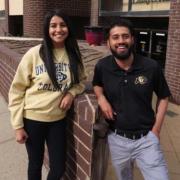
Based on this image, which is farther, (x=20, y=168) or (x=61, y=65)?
(x=20, y=168)

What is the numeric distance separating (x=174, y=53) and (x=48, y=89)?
16.4ft

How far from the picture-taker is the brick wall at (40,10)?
48.9 ft

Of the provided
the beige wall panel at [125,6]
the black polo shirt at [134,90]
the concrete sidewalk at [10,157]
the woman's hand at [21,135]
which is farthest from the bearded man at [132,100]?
the beige wall panel at [125,6]

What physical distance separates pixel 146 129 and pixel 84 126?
567mm

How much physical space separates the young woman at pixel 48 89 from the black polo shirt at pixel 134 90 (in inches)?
16.7

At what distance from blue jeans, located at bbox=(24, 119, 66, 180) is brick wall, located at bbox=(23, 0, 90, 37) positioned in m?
12.2

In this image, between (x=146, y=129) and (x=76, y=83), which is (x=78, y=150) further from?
(x=146, y=129)

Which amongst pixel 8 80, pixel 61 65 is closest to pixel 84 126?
pixel 61 65

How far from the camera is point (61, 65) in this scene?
307cm

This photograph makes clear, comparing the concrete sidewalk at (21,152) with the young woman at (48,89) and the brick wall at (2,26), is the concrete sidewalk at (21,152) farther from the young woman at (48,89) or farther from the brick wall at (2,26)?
the brick wall at (2,26)

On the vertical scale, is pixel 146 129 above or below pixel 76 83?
below

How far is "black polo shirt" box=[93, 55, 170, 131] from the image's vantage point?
2.67m

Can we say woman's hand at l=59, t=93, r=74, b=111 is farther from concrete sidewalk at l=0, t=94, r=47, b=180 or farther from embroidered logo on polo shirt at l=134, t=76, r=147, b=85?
concrete sidewalk at l=0, t=94, r=47, b=180

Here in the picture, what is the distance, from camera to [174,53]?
24.9 feet
